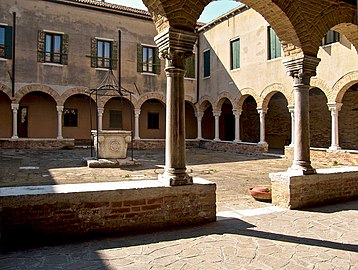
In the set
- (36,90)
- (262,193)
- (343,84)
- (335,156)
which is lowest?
(262,193)

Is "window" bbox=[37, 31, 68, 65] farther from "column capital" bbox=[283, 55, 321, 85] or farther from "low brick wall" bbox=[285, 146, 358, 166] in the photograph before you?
"column capital" bbox=[283, 55, 321, 85]

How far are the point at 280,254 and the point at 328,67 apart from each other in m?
12.1

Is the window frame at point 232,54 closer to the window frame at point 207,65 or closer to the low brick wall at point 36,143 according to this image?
the window frame at point 207,65

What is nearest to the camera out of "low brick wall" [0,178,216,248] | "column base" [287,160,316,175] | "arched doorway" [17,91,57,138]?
"low brick wall" [0,178,216,248]

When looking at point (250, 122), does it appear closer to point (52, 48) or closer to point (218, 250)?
point (52, 48)

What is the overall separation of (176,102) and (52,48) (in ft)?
52.1

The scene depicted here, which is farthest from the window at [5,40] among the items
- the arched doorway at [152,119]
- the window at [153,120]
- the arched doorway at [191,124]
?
the arched doorway at [191,124]

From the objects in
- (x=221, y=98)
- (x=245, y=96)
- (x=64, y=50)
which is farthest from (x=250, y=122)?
(x=64, y=50)

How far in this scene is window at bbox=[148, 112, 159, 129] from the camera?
21406mm

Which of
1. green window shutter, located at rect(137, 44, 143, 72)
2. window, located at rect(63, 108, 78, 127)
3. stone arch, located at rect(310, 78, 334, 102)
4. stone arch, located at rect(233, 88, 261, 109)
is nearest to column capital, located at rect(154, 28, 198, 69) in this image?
stone arch, located at rect(310, 78, 334, 102)

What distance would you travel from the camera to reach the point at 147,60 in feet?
65.6

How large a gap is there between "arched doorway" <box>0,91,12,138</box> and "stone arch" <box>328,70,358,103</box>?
57.3 feet

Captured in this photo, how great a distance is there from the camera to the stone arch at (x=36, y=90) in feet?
54.2

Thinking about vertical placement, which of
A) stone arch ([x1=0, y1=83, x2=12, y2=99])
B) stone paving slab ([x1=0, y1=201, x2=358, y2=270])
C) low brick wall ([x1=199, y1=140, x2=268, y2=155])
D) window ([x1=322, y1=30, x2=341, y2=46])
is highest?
window ([x1=322, y1=30, x2=341, y2=46])
